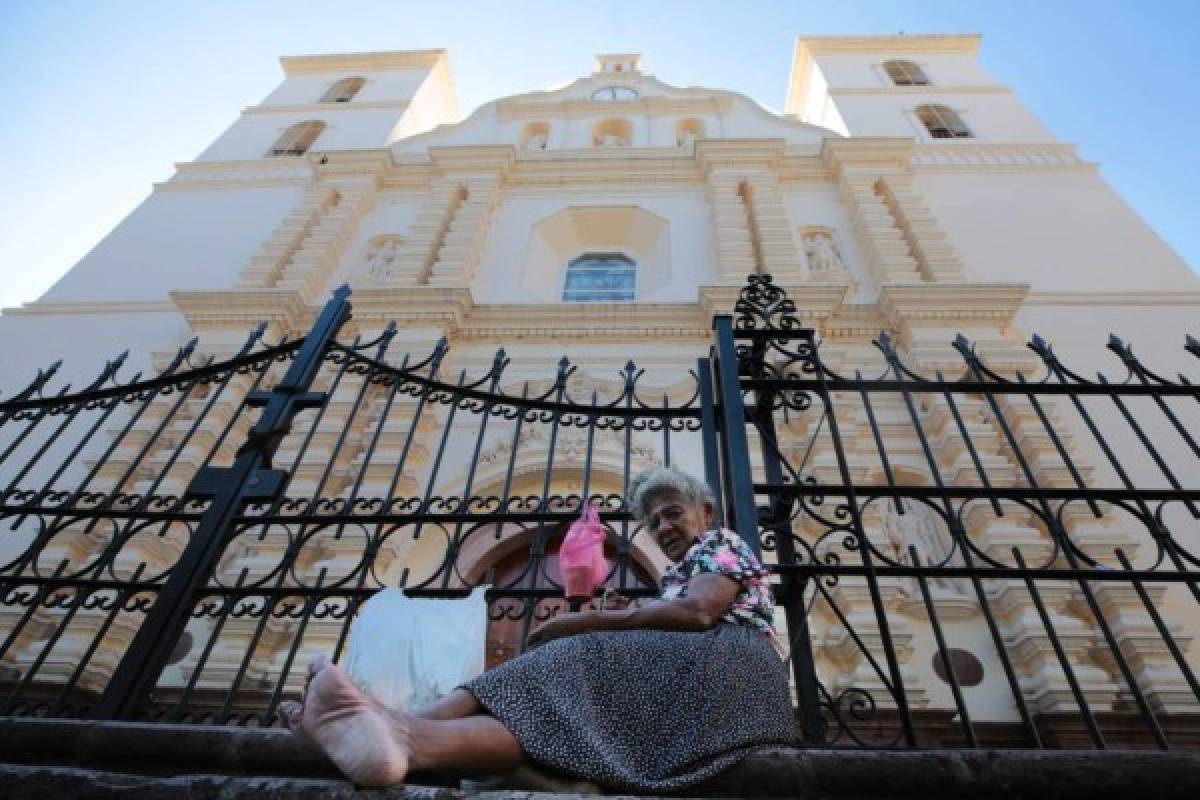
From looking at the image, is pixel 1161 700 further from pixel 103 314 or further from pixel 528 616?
pixel 103 314

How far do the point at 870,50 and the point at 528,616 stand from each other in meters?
18.6

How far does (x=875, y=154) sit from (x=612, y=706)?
11747mm

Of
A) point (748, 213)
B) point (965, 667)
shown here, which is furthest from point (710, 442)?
point (748, 213)

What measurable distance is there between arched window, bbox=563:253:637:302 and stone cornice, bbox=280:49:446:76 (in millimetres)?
10719

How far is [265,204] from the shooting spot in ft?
38.3

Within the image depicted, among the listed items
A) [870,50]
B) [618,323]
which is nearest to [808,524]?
[618,323]

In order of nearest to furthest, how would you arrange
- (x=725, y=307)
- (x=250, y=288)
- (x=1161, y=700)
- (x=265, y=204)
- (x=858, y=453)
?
(x=1161, y=700) < (x=858, y=453) < (x=725, y=307) < (x=250, y=288) < (x=265, y=204)

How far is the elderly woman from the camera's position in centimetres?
128

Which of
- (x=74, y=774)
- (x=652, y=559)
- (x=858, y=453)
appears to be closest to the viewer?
(x=74, y=774)

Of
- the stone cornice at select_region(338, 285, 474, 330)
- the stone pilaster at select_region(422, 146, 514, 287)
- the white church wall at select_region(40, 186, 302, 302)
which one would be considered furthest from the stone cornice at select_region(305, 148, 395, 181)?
the stone cornice at select_region(338, 285, 474, 330)

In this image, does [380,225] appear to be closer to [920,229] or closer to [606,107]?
[606,107]

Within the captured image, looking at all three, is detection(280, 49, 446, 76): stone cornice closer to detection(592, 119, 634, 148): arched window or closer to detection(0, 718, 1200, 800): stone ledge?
detection(592, 119, 634, 148): arched window

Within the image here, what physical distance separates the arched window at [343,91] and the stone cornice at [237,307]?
10164 millimetres

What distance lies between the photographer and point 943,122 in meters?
13.6
